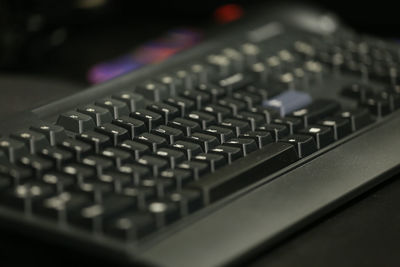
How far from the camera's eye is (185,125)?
687 mm

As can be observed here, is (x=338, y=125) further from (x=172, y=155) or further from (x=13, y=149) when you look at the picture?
(x=13, y=149)

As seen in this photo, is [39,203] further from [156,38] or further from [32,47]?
[156,38]

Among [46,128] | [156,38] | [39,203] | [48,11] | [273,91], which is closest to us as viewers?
[39,203]

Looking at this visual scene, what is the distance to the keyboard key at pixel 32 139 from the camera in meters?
0.63

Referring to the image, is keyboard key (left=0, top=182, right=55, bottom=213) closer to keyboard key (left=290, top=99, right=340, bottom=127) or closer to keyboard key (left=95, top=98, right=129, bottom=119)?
keyboard key (left=95, top=98, right=129, bottom=119)

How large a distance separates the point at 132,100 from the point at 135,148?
10 centimetres

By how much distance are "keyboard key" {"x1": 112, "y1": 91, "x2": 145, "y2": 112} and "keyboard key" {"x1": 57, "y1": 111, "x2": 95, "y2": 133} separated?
0.06m

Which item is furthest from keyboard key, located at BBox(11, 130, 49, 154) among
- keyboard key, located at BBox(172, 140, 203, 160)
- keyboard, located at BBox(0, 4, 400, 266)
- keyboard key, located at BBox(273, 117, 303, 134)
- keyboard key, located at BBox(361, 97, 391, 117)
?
keyboard key, located at BBox(361, 97, 391, 117)

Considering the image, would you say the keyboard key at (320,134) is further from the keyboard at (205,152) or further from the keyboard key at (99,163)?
the keyboard key at (99,163)

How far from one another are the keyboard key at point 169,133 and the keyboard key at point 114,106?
0.16ft

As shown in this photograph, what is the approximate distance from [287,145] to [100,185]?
0.18 meters

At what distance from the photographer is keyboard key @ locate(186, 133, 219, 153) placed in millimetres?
653

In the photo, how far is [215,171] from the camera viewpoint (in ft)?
2.02

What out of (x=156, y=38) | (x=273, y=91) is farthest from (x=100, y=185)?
(x=156, y=38)
